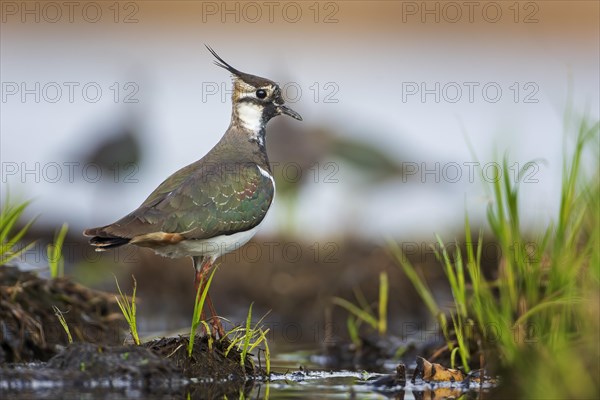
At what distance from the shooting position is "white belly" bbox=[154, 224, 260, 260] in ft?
23.3

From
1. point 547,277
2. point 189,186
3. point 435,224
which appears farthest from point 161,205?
point 435,224

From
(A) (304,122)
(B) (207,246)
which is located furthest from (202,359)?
(A) (304,122)

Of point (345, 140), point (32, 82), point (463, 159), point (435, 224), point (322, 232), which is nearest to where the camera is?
point (435, 224)

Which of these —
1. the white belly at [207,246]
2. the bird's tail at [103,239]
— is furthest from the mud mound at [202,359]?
the white belly at [207,246]

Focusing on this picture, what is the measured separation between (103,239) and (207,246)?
2.66ft

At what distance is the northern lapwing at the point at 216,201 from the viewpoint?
6762 millimetres

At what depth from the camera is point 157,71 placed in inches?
709

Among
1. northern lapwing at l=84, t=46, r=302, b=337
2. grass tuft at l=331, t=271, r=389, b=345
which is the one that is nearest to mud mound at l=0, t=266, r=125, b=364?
northern lapwing at l=84, t=46, r=302, b=337

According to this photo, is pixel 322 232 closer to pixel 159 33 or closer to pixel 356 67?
pixel 356 67

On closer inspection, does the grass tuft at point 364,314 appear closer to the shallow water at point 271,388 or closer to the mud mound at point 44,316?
the shallow water at point 271,388

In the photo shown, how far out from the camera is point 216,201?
281 inches

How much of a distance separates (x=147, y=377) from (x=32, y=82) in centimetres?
1212

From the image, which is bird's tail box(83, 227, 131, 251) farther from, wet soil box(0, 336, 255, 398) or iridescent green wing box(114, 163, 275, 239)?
wet soil box(0, 336, 255, 398)

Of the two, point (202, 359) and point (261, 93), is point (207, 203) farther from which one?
point (202, 359)
